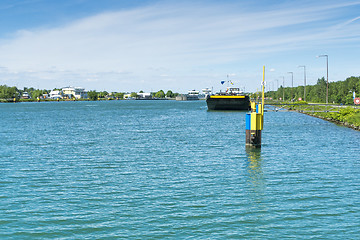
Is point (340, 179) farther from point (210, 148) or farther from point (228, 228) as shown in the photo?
point (210, 148)

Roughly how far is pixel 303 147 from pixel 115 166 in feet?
61.7

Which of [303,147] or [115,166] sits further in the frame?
[303,147]

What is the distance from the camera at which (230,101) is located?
4491 inches

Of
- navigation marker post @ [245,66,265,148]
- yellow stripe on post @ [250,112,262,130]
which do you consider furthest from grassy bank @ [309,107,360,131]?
yellow stripe on post @ [250,112,262,130]

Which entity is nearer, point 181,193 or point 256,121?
point 181,193

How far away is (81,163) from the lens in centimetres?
2933

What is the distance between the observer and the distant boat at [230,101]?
11281 cm

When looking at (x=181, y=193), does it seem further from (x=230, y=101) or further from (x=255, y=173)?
(x=230, y=101)

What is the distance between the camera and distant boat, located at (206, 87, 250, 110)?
370 feet

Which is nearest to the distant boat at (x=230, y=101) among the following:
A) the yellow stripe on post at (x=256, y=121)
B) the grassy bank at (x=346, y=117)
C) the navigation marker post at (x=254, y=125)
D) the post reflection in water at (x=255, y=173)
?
the grassy bank at (x=346, y=117)

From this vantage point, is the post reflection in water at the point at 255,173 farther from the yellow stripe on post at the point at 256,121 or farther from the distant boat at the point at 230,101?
the distant boat at the point at 230,101

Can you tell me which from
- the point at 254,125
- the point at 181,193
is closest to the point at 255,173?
the point at 181,193

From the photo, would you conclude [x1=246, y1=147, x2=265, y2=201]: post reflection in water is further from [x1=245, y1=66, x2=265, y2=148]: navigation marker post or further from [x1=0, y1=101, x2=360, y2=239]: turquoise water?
A: [x1=245, y1=66, x2=265, y2=148]: navigation marker post

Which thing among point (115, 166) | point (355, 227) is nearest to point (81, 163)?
point (115, 166)
